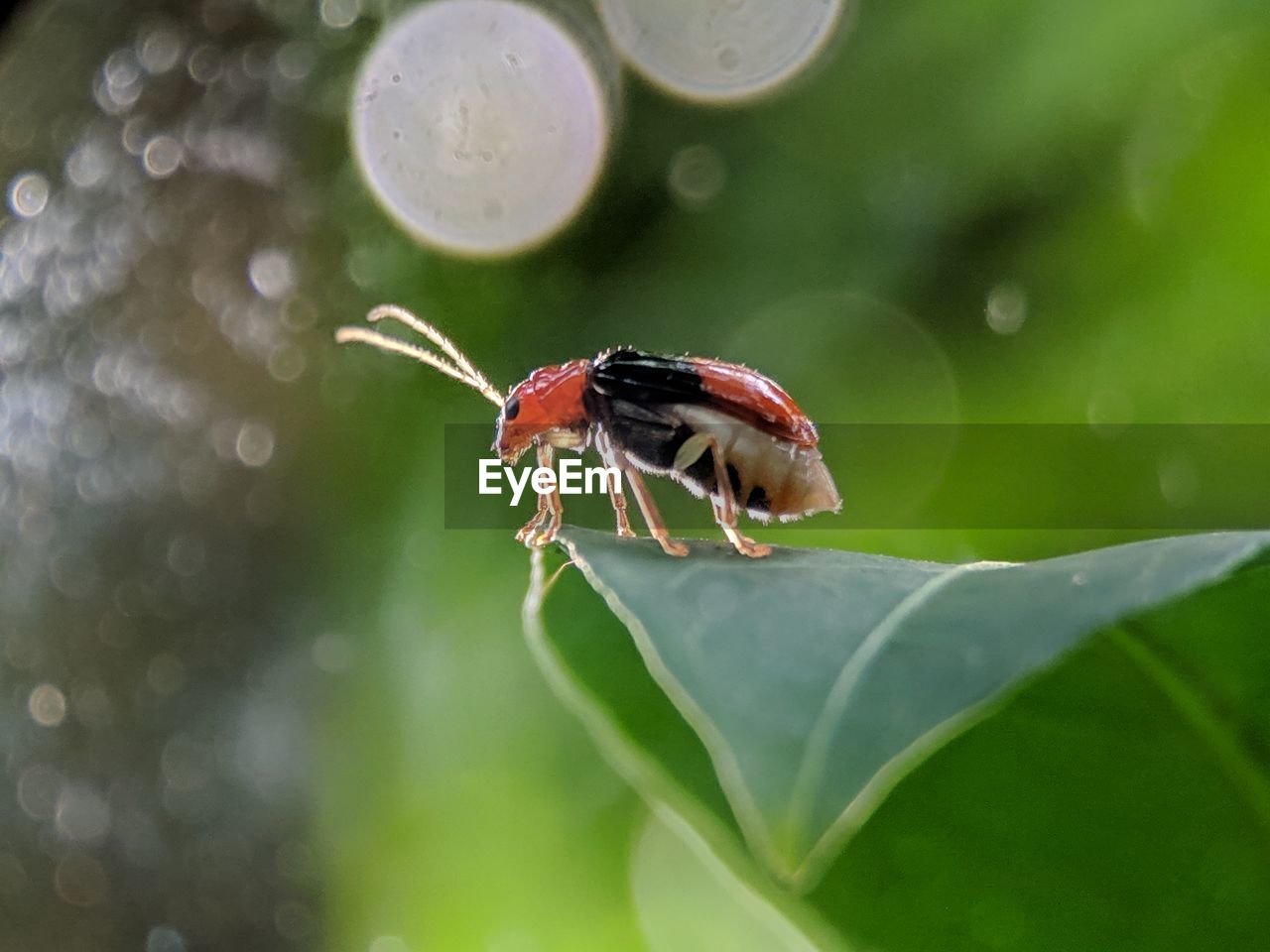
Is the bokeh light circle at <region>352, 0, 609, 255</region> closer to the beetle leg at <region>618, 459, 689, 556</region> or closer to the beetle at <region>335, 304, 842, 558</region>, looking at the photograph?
the beetle at <region>335, 304, 842, 558</region>

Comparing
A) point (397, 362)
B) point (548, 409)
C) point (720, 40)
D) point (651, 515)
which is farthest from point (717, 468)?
point (720, 40)

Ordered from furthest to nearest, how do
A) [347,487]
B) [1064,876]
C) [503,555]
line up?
[347,487] → [503,555] → [1064,876]

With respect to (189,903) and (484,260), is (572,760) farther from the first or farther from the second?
(189,903)

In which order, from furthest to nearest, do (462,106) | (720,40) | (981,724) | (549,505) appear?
(462,106) → (720,40) → (549,505) → (981,724)

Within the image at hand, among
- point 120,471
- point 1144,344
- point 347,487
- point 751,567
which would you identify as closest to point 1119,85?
point 1144,344

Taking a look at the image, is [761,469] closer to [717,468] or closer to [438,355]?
[717,468]

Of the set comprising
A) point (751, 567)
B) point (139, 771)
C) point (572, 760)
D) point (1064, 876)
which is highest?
point (751, 567)

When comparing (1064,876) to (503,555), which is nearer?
(1064,876)
